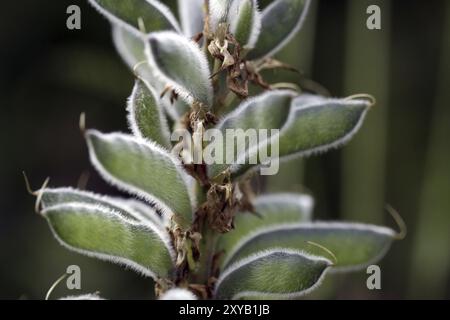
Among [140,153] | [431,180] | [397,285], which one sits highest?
[140,153]

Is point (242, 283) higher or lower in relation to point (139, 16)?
lower

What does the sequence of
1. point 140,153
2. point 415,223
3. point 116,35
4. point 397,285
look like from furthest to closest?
point 415,223 < point 397,285 < point 116,35 < point 140,153

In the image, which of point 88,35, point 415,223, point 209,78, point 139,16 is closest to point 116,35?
point 139,16

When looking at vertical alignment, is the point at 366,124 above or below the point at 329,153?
above

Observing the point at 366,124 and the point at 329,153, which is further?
the point at 329,153

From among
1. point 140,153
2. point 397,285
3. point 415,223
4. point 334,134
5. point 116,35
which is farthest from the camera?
point 415,223

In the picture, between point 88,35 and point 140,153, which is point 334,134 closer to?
point 140,153

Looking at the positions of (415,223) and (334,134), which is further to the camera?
(415,223)

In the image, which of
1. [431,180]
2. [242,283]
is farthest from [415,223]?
[242,283]
